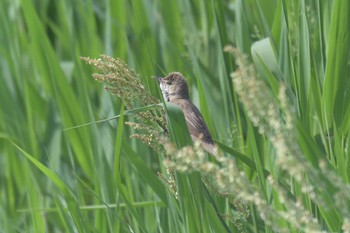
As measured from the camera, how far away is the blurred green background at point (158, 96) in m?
2.62

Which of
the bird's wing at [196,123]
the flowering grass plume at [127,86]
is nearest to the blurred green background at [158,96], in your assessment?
the bird's wing at [196,123]

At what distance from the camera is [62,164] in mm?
4219

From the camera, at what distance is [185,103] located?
3.61 m

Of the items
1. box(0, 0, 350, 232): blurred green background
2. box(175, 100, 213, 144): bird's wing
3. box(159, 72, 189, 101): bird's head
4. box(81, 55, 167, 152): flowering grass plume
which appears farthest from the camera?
box(159, 72, 189, 101): bird's head

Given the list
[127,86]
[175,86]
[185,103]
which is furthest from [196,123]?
[127,86]

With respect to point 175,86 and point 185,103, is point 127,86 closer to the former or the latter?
point 185,103

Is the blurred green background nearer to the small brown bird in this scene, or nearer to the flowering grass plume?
the small brown bird

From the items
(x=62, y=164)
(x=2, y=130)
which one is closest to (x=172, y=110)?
(x=62, y=164)

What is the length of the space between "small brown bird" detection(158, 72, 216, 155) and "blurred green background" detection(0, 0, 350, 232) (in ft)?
0.19

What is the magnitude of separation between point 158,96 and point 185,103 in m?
0.11

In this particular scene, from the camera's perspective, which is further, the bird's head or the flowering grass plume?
the bird's head

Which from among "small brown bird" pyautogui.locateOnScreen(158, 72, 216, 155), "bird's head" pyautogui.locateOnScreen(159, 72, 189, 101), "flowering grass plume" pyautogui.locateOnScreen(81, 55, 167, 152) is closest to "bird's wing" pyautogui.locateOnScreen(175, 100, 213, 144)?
"small brown bird" pyautogui.locateOnScreen(158, 72, 216, 155)

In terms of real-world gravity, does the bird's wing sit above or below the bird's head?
below

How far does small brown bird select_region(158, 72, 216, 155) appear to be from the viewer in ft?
→ 10.5
